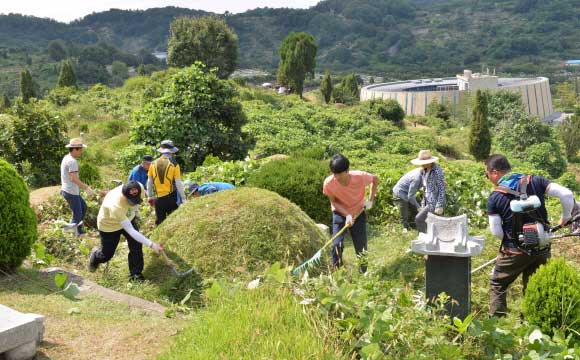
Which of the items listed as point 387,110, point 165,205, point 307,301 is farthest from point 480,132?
point 307,301

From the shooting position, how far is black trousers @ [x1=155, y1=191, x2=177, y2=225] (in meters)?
7.32

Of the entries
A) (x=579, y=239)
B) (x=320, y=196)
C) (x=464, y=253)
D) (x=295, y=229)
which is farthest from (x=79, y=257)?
(x=579, y=239)

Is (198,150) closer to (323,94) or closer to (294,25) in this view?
(323,94)

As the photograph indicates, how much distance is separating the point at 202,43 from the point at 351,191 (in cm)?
3271

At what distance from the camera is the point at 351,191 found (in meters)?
6.03

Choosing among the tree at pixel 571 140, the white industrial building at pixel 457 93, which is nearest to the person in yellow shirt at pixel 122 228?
the tree at pixel 571 140

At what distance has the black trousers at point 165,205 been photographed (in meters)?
7.32

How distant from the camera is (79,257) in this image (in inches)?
270

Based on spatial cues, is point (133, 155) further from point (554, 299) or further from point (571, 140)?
point (571, 140)

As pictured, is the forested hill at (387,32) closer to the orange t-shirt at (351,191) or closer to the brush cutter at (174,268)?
the orange t-shirt at (351,191)

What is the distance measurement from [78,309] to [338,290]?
2.21 m

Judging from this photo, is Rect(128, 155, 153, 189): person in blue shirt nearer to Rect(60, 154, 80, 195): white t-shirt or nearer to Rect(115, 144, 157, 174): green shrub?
Rect(60, 154, 80, 195): white t-shirt

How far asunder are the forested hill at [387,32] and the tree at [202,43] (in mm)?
72575

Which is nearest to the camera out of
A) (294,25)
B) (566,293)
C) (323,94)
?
(566,293)
